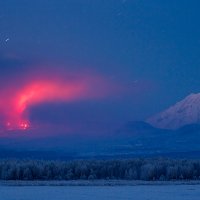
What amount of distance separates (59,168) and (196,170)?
8646mm
